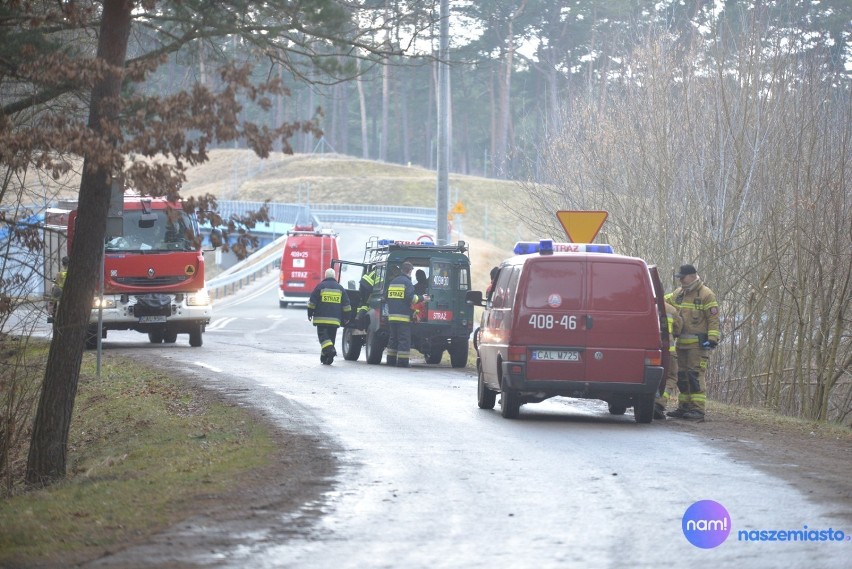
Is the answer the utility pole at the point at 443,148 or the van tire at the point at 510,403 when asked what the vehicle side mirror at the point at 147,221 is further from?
the van tire at the point at 510,403

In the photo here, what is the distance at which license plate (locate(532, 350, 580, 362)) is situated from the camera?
1415 cm

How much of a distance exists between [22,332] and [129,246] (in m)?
11.8

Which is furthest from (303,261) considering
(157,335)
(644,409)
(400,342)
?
(644,409)

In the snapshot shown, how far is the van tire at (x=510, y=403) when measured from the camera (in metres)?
14.5

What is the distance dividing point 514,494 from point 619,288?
539 cm

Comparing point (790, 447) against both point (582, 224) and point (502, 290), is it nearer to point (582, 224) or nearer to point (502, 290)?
point (502, 290)

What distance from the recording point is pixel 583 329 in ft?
46.4

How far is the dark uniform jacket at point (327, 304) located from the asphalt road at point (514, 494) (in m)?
5.39

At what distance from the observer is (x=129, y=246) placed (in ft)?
85.5

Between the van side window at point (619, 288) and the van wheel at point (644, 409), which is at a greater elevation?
the van side window at point (619, 288)

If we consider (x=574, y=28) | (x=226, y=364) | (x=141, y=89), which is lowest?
(x=226, y=364)

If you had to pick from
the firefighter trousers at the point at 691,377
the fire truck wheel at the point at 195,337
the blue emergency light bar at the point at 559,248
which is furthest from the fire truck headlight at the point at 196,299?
the firefighter trousers at the point at 691,377

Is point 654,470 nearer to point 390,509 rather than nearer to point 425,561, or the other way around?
point 390,509

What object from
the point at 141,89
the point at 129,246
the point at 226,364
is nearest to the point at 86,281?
the point at 141,89
